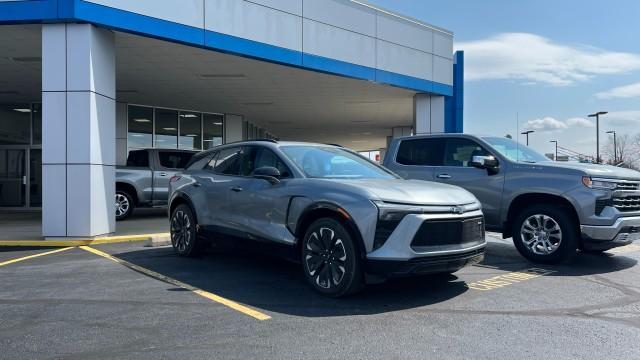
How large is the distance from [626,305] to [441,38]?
12665 millimetres

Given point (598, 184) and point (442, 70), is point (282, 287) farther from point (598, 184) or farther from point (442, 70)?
point (442, 70)

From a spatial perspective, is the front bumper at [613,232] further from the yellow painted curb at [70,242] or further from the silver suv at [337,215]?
the yellow painted curb at [70,242]

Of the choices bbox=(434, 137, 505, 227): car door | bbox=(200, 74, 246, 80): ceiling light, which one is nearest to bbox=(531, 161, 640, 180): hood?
bbox=(434, 137, 505, 227): car door

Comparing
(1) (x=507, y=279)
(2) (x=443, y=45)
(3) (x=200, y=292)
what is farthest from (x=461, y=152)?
(2) (x=443, y=45)

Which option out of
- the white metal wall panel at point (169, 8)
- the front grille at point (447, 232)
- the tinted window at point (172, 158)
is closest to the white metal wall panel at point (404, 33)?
the white metal wall panel at point (169, 8)

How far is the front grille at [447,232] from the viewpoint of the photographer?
521cm

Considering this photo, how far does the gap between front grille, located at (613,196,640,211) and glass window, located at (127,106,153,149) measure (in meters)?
15.4

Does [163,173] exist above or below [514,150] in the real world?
below

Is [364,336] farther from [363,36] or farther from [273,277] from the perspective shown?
[363,36]

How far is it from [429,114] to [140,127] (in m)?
9.88

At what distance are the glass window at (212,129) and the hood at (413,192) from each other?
15658mm

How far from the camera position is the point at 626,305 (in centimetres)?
545

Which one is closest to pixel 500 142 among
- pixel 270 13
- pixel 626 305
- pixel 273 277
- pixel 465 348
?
pixel 626 305

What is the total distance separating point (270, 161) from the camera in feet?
21.5
